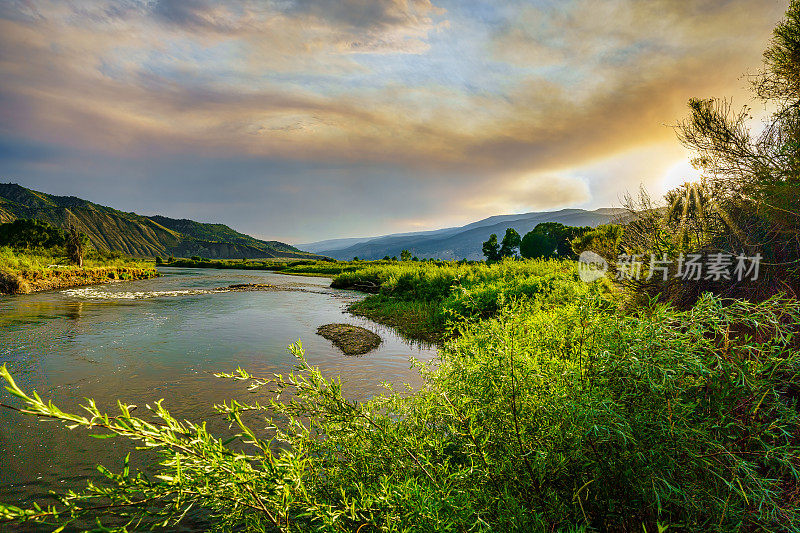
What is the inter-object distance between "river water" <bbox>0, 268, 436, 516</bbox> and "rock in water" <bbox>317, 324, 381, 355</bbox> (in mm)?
419

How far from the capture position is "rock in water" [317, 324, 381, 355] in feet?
40.7

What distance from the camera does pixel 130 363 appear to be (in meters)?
10.5

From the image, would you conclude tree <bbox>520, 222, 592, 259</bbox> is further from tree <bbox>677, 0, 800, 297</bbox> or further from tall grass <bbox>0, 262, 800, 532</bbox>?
tall grass <bbox>0, 262, 800, 532</bbox>

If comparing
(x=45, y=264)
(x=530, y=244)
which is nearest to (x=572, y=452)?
(x=45, y=264)

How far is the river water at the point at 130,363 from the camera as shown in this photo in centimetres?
564

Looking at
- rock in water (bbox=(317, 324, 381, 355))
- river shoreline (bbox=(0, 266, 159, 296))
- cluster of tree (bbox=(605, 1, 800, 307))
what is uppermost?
cluster of tree (bbox=(605, 1, 800, 307))

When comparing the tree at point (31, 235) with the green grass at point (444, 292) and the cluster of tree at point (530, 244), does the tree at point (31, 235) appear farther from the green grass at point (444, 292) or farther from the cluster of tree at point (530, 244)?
the cluster of tree at point (530, 244)

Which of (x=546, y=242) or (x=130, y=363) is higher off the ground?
(x=546, y=242)

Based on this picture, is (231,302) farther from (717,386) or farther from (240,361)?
(717,386)

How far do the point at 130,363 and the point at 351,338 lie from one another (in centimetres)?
649

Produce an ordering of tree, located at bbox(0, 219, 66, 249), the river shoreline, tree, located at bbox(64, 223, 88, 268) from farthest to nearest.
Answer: tree, located at bbox(0, 219, 66, 249), tree, located at bbox(64, 223, 88, 268), the river shoreline

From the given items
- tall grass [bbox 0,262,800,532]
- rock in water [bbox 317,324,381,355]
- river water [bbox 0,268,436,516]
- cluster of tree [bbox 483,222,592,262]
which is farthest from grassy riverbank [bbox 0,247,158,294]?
cluster of tree [bbox 483,222,592,262]

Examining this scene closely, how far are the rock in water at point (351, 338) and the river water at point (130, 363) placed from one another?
419mm

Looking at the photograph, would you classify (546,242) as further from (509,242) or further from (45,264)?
(45,264)
